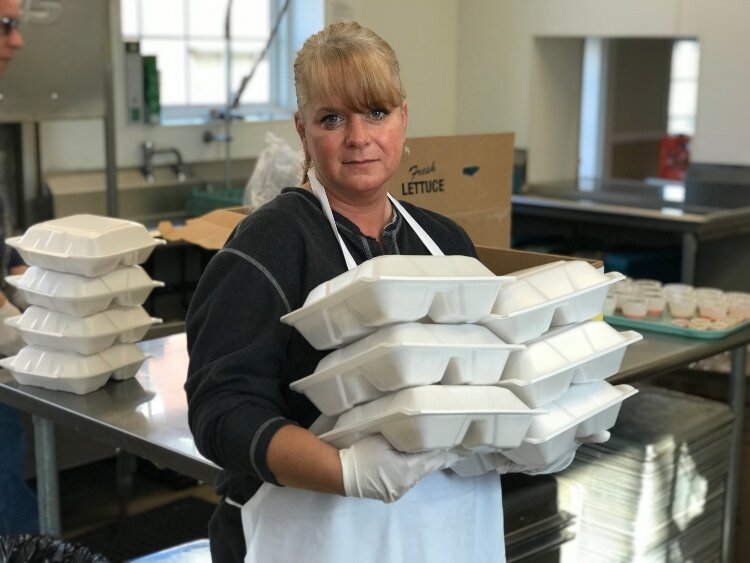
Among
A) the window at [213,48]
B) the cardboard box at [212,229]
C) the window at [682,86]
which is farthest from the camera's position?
the window at [682,86]

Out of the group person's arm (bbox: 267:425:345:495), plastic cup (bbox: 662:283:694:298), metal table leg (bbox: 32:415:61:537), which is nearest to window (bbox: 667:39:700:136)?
plastic cup (bbox: 662:283:694:298)

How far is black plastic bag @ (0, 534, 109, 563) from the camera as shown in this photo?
200 cm

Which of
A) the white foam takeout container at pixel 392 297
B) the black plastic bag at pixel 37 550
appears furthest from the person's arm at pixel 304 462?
the black plastic bag at pixel 37 550

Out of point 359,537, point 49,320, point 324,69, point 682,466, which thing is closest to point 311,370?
point 359,537

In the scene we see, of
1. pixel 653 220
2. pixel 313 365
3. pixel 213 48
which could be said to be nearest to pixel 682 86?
pixel 653 220

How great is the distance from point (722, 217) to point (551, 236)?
0.85 metres

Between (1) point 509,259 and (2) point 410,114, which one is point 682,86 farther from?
(1) point 509,259

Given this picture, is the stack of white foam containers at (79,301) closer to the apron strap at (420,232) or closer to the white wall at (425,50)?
the apron strap at (420,232)

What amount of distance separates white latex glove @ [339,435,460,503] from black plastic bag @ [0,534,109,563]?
875mm

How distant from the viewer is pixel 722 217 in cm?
419

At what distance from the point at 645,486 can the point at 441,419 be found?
145 cm

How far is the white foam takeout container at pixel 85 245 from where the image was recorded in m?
2.13

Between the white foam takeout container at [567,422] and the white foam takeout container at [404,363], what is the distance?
0.10m

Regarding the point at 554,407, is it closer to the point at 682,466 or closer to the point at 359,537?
the point at 359,537
